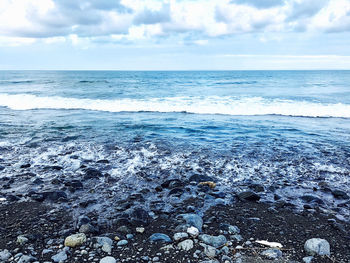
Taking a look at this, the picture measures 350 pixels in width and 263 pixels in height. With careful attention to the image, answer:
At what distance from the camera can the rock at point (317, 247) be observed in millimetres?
3736

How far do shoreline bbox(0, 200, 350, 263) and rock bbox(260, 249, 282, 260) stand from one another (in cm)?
5

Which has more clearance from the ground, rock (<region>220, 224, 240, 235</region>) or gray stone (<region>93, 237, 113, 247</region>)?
gray stone (<region>93, 237, 113, 247</region>)

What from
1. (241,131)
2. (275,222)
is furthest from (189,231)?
(241,131)

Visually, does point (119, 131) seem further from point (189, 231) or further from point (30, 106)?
point (30, 106)

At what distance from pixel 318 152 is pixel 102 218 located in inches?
282

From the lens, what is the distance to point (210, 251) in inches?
148

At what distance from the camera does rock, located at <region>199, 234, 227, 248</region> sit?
396cm

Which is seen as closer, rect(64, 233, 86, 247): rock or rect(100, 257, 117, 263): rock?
rect(100, 257, 117, 263): rock

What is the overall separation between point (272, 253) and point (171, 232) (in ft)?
5.08

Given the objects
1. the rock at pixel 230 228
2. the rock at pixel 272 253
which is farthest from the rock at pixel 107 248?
the rock at pixel 272 253

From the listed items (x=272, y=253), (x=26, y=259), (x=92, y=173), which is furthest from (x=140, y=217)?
(x=92, y=173)

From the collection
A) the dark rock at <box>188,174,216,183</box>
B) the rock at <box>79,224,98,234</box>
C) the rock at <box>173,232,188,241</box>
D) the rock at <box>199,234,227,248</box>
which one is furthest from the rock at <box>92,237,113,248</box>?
the dark rock at <box>188,174,216,183</box>

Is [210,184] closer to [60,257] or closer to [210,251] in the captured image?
[210,251]

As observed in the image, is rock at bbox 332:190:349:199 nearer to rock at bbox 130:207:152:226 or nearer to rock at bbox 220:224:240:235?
rock at bbox 220:224:240:235
